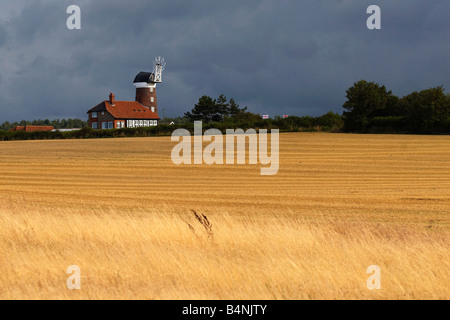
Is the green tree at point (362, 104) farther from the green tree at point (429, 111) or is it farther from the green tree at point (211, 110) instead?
the green tree at point (211, 110)

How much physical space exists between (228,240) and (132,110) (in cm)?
9888

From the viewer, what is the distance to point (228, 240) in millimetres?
10516

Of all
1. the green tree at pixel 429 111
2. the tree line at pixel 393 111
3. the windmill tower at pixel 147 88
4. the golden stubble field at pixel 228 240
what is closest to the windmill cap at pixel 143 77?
the windmill tower at pixel 147 88

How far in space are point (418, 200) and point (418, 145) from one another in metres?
23.6

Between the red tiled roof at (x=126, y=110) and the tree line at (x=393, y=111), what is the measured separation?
194 ft

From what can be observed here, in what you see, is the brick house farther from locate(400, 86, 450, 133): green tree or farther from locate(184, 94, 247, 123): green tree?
locate(400, 86, 450, 133): green tree

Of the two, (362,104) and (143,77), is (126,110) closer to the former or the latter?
(143,77)

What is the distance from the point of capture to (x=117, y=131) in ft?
191

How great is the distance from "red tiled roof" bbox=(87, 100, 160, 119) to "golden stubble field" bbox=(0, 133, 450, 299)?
79.7m

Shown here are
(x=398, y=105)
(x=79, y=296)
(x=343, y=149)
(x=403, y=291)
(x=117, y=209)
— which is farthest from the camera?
(x=398, y=105)

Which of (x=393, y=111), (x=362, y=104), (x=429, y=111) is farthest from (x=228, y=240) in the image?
(x=393, y=111)

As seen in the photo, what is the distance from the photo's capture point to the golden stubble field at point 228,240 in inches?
306
